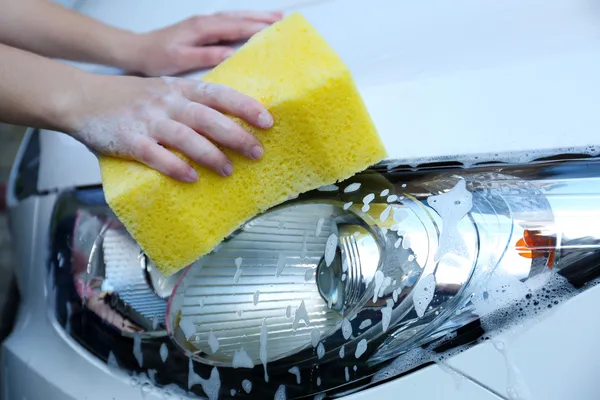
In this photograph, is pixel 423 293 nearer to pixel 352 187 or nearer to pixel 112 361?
pixel 352 187

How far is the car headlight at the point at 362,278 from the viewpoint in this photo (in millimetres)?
617

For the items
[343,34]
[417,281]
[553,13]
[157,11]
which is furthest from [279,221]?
[157,11]

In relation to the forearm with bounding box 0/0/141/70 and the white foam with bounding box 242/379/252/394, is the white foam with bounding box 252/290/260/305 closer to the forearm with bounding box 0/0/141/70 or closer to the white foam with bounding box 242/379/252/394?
the white foam with bounding box 242/379/252/394

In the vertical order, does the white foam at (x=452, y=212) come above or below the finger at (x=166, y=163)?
below

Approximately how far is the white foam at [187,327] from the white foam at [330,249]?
0.20 meters

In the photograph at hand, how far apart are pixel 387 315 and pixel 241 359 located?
192 mm

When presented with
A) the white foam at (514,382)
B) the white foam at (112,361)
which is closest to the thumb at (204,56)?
the white foam at (112,361)

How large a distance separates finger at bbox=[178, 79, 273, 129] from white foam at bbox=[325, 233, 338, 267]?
157 mm

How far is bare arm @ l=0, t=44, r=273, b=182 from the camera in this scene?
711 mm

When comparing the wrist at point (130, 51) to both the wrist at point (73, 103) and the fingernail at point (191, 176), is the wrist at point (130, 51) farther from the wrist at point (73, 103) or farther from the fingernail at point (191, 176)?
the fingernail at point (191, 176)

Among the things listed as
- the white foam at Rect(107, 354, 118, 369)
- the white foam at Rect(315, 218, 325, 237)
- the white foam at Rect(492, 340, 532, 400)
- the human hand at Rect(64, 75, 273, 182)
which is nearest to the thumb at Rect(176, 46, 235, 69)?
the human hand at Rect(64, 75, 273, 182)

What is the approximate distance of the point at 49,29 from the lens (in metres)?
1.11

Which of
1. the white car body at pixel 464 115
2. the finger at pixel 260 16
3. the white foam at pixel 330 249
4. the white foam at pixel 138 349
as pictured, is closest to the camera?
the white car body at pixel 464 115

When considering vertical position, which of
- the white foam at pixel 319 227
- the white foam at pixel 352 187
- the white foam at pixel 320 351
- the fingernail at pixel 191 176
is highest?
the fingernail at pixel 191 176
